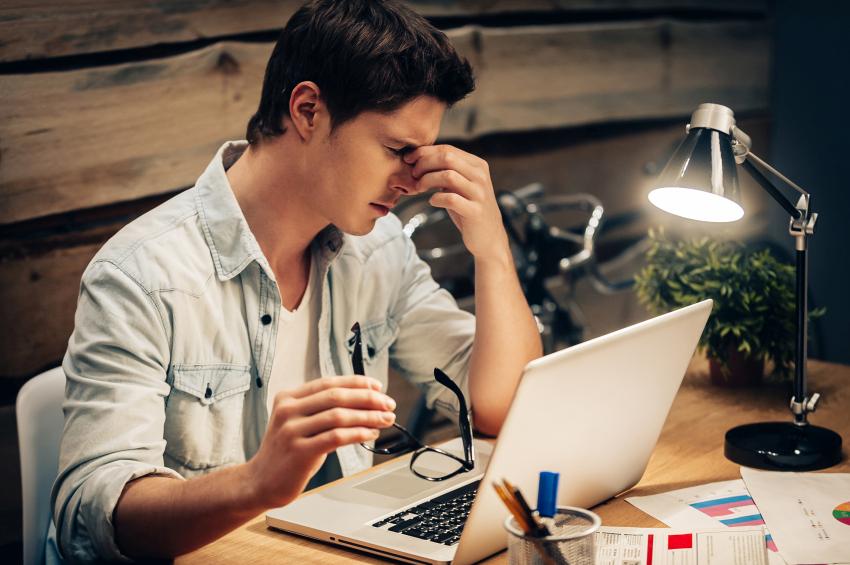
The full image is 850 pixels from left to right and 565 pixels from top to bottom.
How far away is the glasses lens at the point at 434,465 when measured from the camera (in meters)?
1.45

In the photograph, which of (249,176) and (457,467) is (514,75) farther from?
(457,467)

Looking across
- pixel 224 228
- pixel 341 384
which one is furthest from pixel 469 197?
pixel 341 384

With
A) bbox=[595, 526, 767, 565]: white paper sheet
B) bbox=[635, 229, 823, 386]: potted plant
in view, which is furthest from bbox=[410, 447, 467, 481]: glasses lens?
bbox=[635, 229, 823, 386]: potted plant

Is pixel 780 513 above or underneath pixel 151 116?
underneath

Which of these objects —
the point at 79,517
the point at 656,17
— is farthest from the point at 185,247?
the point at 656,17

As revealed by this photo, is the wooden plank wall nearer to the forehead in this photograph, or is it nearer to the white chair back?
the white chair back

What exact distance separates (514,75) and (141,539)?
88.0 inches

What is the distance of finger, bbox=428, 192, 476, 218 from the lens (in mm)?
1689

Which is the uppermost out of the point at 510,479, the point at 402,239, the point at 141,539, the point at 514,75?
the point at 514,75

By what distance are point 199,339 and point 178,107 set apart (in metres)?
0.87

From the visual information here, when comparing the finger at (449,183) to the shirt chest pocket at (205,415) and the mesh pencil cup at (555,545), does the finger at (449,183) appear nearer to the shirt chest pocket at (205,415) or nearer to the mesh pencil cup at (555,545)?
the shirt chest pocket at (205,415)

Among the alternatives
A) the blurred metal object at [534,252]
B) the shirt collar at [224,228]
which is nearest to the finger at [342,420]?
the shirt collar at [224,228]

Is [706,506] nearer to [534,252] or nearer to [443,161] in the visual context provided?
[443,161]

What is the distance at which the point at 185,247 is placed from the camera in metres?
1.55
